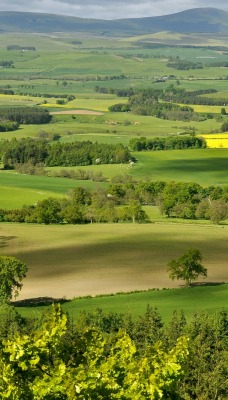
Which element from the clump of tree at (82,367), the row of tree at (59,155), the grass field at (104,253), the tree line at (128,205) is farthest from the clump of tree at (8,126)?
the clump of tree at (82,367)

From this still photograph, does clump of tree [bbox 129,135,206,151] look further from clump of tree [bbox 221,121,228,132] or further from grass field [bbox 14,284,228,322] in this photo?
grass field [bbox 14,284,228,322]

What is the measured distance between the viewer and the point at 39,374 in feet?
58.3

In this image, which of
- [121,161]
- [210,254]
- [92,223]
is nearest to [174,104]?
[121,161]

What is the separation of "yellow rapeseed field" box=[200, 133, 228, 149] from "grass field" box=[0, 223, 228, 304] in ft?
205

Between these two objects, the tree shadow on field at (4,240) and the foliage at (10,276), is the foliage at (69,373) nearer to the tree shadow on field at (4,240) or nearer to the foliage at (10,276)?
the foliage at (10,276)

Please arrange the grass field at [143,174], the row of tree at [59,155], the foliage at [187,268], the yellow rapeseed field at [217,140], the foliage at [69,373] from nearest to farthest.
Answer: the foliage at [69,373] < the foliage at [187,268] < the grass field at [143,174] < the row of tree at [59,155] < the yellow rapeseed field at [217,140]

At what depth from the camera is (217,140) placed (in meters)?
145

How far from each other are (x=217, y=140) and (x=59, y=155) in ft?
114

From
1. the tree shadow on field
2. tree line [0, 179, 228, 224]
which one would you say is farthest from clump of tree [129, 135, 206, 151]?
the tree shadow on field

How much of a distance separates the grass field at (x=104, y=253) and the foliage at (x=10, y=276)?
39.7 inches

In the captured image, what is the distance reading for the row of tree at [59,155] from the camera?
123 m

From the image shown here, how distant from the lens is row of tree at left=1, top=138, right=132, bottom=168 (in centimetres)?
12262

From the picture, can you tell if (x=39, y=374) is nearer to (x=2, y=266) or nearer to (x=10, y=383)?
(x=10, y=383)

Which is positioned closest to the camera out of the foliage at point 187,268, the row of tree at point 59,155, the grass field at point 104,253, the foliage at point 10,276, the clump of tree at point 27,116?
the foliage at point 10,276
